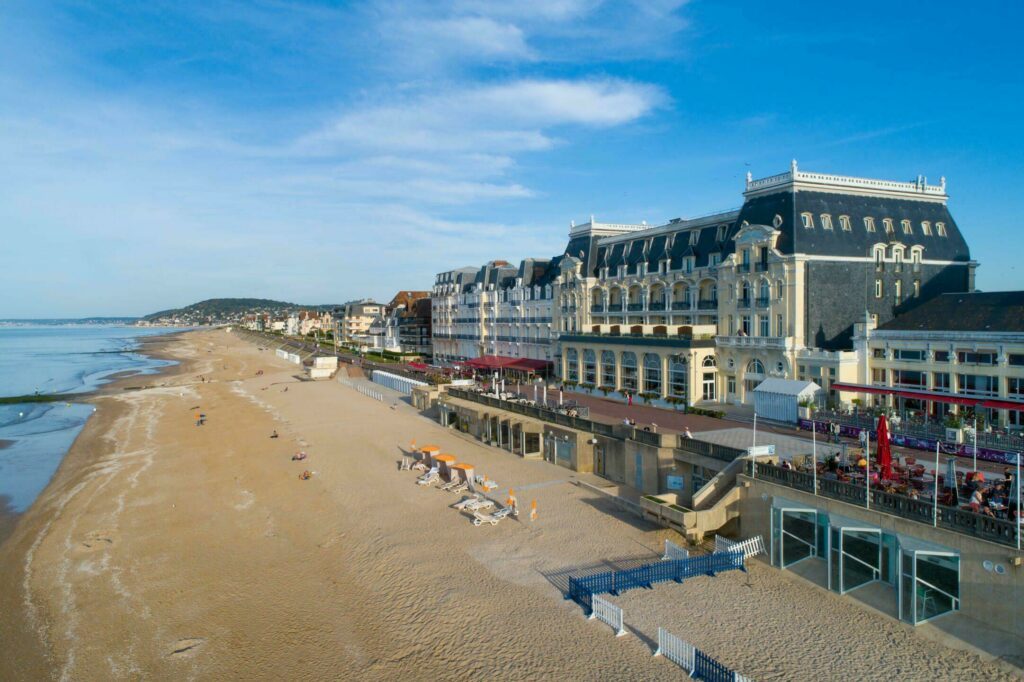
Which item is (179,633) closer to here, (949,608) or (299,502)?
(299,502)

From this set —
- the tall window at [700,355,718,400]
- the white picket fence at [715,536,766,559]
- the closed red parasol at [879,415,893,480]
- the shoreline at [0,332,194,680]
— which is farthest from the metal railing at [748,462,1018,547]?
the tall window at [700,355,718,400]

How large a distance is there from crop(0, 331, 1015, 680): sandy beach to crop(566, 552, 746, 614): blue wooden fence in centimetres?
34

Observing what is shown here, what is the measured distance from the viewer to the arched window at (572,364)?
5109 centimetres

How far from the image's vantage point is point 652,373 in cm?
4331

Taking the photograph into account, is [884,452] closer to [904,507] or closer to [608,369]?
[904,507]

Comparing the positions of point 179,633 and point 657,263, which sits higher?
point 657,263

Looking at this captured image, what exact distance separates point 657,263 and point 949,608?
35.8 metres

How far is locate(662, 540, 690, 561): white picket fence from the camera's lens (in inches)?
757

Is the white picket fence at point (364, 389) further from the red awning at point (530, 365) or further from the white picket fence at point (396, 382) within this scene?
the red awning at point (530, 365)

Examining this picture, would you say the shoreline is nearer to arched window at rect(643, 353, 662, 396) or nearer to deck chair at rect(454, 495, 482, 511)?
deck chair at rect(454, 495, 482, 511)

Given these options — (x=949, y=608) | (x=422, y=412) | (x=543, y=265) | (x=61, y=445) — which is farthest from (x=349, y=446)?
(x=543, y=265)

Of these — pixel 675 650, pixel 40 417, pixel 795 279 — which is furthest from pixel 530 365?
pixel 675 650

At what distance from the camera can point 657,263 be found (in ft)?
159

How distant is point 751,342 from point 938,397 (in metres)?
10.9
